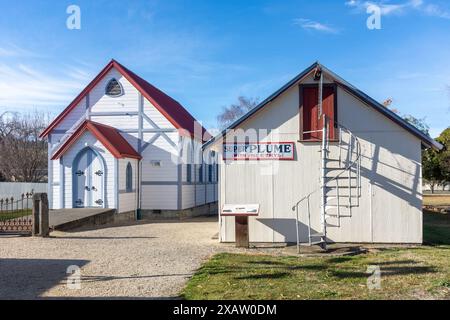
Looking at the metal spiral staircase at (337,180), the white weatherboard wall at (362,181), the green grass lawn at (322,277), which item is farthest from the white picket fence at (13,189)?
the green grass lawn at (322,277)

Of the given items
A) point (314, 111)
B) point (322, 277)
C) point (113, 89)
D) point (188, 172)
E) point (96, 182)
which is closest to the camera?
point (322, 277)

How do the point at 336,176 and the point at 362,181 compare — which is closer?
the point at 336,176

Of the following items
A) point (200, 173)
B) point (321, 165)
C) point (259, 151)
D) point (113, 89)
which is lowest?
point (200, 173)

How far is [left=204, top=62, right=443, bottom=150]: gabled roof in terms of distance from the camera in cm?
1206

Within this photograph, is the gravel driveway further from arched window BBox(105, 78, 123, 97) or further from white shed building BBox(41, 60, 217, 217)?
arched window BBox(105, 78, 123, 97)

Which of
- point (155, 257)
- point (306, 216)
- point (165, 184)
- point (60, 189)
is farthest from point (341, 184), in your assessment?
point (60, 189)

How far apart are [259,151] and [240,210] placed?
1982 mm

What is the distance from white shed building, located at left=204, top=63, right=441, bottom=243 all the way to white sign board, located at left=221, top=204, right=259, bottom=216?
41cm

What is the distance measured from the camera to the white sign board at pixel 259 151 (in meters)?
12.7

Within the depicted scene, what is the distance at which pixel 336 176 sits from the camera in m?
12.0

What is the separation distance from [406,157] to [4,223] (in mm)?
12688

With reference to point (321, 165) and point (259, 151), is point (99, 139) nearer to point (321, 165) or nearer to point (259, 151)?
point (259, 151)

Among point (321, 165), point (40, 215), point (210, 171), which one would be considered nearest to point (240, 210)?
point (321, 165)
